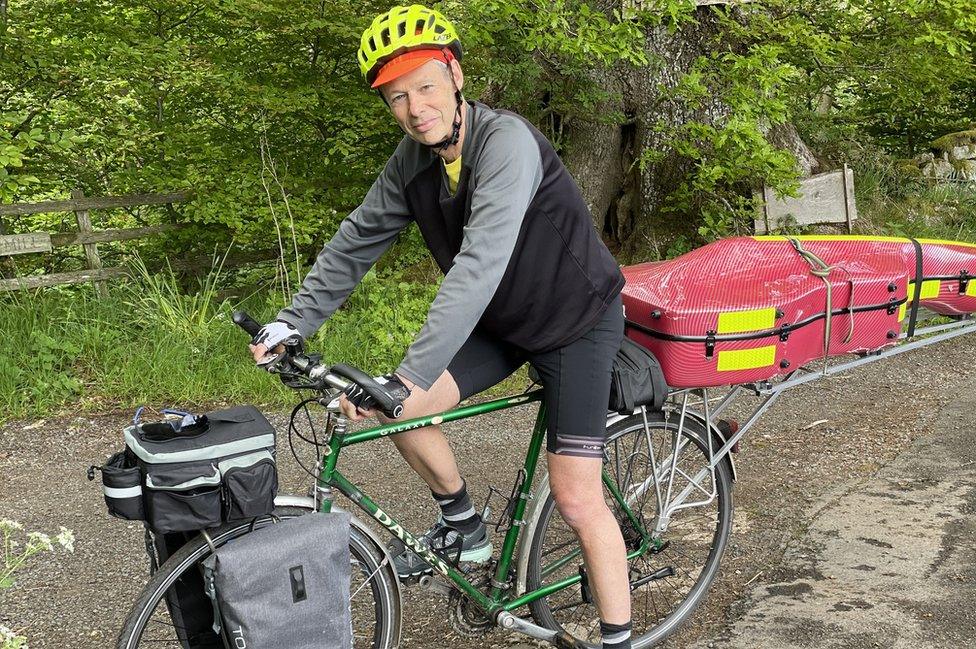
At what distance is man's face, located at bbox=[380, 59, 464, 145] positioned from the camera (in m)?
2.70

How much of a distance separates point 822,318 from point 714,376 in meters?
0.47

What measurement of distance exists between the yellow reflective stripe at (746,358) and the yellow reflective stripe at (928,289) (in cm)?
68

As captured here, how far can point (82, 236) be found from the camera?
7484 millimetres

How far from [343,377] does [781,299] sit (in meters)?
1.52

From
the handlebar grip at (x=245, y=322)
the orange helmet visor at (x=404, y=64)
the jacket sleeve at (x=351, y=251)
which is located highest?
the orange helmet visor at (x=404, y=64)

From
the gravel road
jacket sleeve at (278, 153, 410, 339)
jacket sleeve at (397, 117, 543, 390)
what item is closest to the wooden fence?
the gravel road

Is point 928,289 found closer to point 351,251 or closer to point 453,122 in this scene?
point 453,122

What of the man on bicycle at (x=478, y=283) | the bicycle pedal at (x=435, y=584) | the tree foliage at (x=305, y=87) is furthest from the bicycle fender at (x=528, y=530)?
the tree foliage at (x=305, y=87)

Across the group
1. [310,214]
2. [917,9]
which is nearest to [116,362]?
[310,214]

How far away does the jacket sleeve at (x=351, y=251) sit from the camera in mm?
3033

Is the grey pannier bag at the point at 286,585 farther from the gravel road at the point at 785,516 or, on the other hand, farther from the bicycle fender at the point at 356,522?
the gravel road at the point at 785,516

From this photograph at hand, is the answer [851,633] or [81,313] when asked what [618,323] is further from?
[81,313]

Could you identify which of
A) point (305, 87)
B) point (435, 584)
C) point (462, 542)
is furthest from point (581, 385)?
point (305, 87)

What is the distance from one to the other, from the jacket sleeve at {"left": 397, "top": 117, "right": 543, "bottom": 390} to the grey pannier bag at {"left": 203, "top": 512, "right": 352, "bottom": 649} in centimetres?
52
